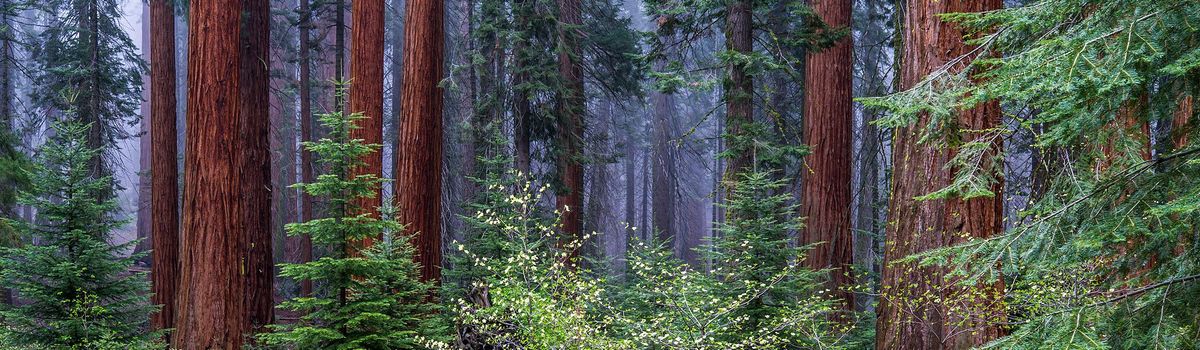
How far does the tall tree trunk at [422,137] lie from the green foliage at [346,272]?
3.35m

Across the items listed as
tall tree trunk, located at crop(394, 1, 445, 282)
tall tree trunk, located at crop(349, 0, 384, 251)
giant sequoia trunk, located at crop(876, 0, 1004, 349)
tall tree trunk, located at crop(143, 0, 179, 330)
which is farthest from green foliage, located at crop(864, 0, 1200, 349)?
tall tree trunk, located at crop(143, 0, 179, 330)

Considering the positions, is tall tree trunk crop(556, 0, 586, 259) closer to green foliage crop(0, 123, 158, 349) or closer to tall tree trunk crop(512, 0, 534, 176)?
tall tree trunk crop(512, 0, 534, 176)

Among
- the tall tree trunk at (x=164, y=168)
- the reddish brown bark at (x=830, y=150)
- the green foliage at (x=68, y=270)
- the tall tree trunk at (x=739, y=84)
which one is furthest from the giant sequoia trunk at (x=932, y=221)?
the tall tree trunk at (x=164, y=168)

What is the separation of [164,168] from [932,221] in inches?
523

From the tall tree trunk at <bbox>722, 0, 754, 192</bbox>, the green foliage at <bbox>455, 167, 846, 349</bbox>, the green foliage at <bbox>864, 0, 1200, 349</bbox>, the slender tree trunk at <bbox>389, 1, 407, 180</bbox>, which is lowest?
the green foliage at <bbox>455, 167, 846, 349</bbox>

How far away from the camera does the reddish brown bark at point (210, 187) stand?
7789 mm

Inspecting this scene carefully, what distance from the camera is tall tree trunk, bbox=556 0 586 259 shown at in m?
14.3

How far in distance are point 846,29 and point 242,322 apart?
7823mm

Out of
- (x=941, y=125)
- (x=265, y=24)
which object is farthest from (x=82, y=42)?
(x=941, y=125)

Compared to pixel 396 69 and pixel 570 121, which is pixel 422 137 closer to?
pixel 570 121

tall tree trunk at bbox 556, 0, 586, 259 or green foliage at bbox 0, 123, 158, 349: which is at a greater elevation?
tall tree trunk at bbox 556, 0, 586, 259

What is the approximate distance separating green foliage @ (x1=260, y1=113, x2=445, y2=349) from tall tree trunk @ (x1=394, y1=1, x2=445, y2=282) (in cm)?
335

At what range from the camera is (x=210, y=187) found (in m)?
7.82

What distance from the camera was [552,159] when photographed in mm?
14672
